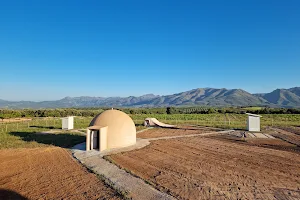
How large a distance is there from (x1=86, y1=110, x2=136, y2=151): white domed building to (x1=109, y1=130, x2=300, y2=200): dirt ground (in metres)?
1.82

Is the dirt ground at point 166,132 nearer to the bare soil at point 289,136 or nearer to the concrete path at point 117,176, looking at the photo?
the bare soil at point 289,136

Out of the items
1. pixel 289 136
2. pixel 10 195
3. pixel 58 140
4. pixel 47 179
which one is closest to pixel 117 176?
pixel 47 179

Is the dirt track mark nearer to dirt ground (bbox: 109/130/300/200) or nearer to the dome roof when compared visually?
dirt ground (bbox: 109/130/300/200)

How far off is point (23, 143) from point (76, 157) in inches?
313

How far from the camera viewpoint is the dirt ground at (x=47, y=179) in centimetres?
859

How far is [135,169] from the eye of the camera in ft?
38.3

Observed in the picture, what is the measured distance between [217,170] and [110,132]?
27.7 ft

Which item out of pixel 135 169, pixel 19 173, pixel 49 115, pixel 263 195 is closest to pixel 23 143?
pixel 19 173

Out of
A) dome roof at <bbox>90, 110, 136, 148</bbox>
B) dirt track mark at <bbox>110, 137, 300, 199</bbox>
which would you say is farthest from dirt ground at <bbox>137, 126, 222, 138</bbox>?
dirt track mark at <bbox>110, 137, 300, 199</bbox>

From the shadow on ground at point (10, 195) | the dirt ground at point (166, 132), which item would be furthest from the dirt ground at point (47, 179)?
the dirt ground at point (166, 132)

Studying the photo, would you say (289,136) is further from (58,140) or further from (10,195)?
(10,195)

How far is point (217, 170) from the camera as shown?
Answer: 11.5 meters

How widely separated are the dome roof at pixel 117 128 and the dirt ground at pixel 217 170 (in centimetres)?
174

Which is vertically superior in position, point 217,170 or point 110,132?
point 110,132
